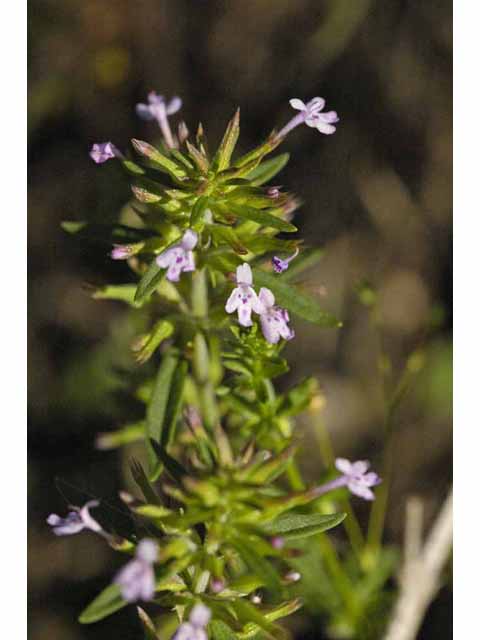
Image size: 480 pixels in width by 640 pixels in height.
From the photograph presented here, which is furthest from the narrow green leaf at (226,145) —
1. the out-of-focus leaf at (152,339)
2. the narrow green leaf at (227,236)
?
the out-of-focus leaf at (152,339)

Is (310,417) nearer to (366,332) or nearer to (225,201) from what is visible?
(366,332)

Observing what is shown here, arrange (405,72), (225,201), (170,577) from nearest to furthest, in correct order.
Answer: (170,577)
(225,201)
(405,72)

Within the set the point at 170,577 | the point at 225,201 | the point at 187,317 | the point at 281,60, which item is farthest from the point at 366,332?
the point at 170,577

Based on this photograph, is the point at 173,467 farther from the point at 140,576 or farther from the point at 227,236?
the point at 227,236

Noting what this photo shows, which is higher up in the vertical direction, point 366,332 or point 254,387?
point 366,332

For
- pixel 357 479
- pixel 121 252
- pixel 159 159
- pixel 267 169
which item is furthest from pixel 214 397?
pixel 159 159

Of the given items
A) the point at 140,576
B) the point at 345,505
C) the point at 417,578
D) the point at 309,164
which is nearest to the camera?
the point at 140,576

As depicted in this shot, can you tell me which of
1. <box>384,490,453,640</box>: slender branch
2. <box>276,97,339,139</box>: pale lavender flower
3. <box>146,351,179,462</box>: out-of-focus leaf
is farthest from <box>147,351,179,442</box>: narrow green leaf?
<box>384,490,453,640</box>: slender branch
